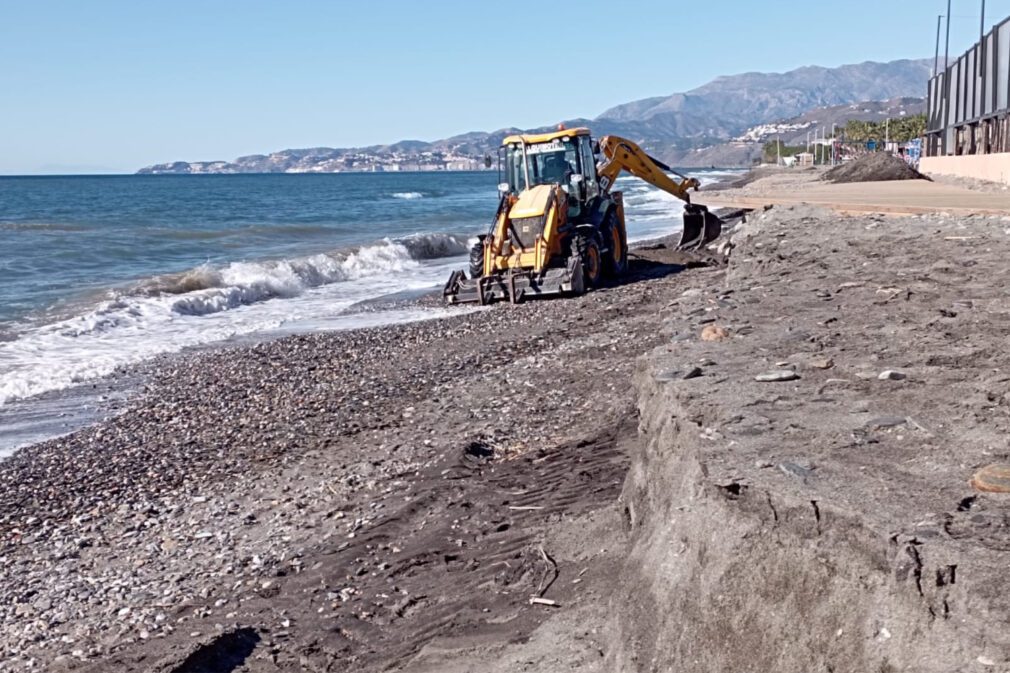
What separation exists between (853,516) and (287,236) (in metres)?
41.7

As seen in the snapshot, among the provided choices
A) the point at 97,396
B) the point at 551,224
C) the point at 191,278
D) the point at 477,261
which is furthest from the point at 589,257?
the point at 191,278

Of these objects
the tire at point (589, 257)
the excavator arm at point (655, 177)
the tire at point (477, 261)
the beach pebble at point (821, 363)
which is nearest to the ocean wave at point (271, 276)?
the tire at point (477, 261)

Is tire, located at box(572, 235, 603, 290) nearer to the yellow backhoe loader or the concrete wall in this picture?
the yellow backhoe loader

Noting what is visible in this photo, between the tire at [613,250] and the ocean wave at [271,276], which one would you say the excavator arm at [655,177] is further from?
the ocean wave at [271,276]

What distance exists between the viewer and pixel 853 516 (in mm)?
3494

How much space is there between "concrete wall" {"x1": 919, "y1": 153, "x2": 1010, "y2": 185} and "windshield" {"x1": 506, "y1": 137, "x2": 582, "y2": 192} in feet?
38.9

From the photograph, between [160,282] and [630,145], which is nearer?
[630,145]

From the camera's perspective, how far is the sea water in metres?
17.1

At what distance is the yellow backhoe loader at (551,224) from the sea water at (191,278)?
4.87ft

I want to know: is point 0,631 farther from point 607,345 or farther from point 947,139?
point 947,139

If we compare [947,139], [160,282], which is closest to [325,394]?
[160,282]

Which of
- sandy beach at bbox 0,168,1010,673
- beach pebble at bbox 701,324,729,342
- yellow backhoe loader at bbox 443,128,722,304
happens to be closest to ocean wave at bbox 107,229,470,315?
yellow backhoe loader at bbox 443,128,722,304

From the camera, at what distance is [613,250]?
21000 millimetres

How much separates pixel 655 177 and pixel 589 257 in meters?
4.81
